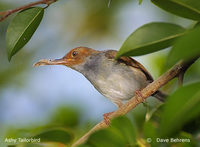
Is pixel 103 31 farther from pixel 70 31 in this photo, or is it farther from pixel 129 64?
pixel 129 64

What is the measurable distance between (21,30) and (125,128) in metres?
0.95

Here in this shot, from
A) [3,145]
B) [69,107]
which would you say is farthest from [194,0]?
[69,107]

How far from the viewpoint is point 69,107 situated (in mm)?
3713

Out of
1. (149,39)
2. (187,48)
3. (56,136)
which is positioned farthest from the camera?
(56,136)

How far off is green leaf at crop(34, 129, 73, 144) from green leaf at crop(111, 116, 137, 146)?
1.30ft

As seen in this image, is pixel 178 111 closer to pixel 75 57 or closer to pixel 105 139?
pixel 105 139

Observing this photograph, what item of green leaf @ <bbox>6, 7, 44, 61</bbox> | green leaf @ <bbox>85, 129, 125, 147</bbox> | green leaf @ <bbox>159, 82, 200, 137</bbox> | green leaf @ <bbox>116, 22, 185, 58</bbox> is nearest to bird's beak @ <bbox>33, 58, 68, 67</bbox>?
green leaf @ <bbox>6, 7, 44, 61</bbox>

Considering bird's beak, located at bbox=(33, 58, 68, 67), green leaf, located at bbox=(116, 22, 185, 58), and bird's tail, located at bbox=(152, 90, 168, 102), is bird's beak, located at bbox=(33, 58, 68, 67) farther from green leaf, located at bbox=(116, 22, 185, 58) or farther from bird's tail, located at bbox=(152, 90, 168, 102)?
green leaf, located at bbox=(116, 22, 185, 58)

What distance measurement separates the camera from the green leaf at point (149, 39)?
154 cm

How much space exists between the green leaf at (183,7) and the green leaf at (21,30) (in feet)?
2.65

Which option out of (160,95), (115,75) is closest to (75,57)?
(115,75)

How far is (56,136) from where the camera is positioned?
175cm

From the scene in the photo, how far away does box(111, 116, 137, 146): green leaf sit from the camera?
1.46m

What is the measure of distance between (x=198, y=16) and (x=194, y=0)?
8 centimetres
